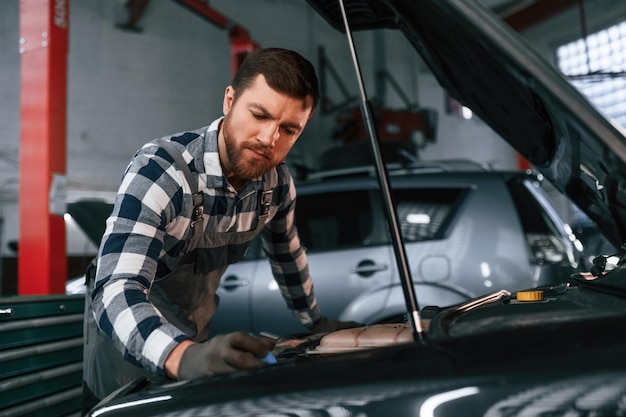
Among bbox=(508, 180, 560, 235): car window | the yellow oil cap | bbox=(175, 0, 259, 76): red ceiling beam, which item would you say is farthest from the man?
bbox=(175, 0, 259, 76): red ceiling beam

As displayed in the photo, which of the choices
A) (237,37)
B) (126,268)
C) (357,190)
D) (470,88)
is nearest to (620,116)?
(237,37)

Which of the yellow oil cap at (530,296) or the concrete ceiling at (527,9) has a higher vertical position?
the concrete ceiling at (527,9)

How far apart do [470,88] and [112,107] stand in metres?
7.46

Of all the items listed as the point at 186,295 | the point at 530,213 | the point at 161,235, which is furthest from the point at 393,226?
the point at 530,213

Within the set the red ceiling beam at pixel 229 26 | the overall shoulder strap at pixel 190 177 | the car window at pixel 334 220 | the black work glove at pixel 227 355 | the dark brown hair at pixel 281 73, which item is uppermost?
the red ceiling beam at pixel 229 26

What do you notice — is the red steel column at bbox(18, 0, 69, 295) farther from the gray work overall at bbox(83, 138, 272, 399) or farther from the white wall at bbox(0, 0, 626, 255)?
the white wall at bbox(0, 0, 626, 255)

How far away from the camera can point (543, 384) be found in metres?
0.58

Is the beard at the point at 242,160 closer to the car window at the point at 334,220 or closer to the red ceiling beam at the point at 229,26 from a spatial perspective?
the car window at the point at 334,220

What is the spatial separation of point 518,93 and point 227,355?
67 centimetres

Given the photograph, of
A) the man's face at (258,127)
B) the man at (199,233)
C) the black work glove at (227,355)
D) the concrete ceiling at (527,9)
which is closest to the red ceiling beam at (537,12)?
the concrete ceiling at (527,9)

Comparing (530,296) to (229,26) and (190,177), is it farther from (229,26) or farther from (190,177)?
(229,26)

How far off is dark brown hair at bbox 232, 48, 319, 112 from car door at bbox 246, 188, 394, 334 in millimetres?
1703

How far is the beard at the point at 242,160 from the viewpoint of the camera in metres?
1.35

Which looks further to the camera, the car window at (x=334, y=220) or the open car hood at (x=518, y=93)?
the car window at (x=334, y=220)
